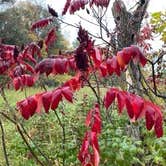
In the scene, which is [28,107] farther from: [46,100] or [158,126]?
[158,126]

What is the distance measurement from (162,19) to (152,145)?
181 cm

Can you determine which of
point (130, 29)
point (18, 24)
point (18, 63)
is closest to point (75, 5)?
point (130, 29)

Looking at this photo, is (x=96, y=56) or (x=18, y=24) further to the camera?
(x=18, y=24)

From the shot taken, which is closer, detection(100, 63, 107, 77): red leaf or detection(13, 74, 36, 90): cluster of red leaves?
detection(100, 63, 107, 77): red leaf

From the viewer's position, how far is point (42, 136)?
4.71m

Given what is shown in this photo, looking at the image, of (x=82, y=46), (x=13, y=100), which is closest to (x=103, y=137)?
(x=82, y=46)

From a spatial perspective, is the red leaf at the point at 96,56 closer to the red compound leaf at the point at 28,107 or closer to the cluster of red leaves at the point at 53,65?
the cluster of red leaves at the point at 53,65

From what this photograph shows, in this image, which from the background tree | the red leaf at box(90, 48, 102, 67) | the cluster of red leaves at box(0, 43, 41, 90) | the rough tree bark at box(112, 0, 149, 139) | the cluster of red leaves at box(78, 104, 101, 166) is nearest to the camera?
the cluster of red leaves at box(78, 104, 101, 166)

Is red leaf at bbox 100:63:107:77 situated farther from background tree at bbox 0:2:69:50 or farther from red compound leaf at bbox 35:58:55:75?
background tree at bbox 0:2:69:50

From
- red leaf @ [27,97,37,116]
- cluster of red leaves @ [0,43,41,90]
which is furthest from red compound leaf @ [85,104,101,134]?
cluster of red leaves @ [0,43,41,90]

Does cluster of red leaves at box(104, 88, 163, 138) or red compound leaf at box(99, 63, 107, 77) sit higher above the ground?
red compound leaf at box(99, 63, 107, 77)

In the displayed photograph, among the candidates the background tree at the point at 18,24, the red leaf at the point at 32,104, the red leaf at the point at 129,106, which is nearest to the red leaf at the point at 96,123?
the red leaf at the point at 129,106

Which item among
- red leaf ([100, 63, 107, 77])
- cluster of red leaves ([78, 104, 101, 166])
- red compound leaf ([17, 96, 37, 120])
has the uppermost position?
red leaf ([100, 63, 107, 77])

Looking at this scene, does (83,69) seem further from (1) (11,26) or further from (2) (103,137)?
(1) (11,26)
